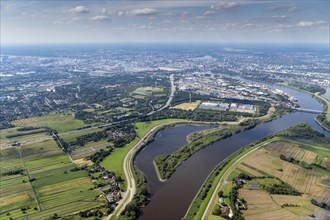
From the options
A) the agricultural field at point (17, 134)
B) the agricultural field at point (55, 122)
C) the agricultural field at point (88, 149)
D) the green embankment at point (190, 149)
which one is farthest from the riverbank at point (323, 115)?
the agricultural field at point (17, 134)

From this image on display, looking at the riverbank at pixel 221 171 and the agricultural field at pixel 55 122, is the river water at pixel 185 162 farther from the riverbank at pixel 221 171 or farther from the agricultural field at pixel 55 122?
the agricultural field at pixel 55 122

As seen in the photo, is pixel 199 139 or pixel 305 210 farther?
pixel 199 139

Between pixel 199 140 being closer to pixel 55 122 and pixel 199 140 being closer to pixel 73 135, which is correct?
pixel 73 135

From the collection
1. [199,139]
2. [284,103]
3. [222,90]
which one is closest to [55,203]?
[199,139]

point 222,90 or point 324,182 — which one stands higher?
point 222,90

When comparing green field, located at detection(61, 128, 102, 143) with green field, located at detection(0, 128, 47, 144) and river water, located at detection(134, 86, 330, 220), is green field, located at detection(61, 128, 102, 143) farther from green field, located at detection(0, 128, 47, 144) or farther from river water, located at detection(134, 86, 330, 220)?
river water, located at detection(134, 86, 330, 220)

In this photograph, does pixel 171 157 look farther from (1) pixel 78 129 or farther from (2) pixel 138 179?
(1) pixel 78 129

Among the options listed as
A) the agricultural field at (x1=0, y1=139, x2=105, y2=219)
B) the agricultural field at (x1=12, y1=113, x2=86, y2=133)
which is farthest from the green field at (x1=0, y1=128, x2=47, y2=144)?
the agricultural field at (x1=0, y1=139, x2=105, y2=219)
